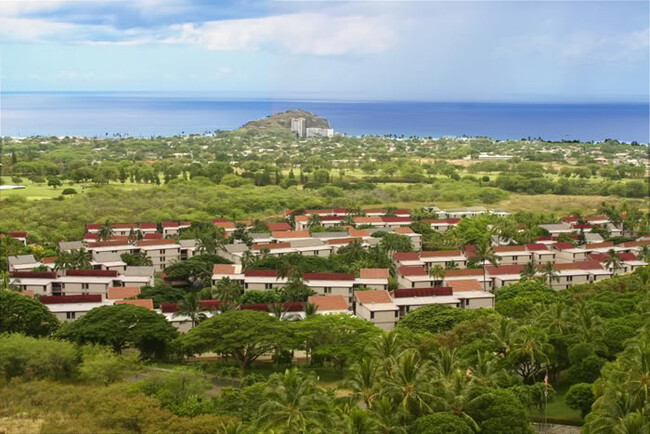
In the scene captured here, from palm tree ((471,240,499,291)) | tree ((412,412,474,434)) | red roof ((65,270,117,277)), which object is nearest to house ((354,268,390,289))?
palm tree ((471,240,499,291))

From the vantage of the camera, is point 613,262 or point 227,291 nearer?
point 227,291

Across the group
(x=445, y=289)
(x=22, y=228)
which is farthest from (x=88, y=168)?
(x=445, y=289)

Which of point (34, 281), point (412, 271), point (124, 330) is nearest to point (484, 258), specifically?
point (412, 271)

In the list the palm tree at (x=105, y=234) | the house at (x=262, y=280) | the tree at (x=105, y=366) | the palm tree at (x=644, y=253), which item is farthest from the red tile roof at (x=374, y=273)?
the palm tree at (x=105, y=234)

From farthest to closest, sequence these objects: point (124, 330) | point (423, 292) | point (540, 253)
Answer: point (540, 253)
point (423, 292)
point (124, 330)

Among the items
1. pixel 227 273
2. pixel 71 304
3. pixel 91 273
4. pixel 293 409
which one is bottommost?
pixel 71 304

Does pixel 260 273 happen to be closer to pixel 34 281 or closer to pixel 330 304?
pixel 330 304

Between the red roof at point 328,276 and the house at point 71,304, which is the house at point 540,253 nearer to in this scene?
the red roof at point 328,276
